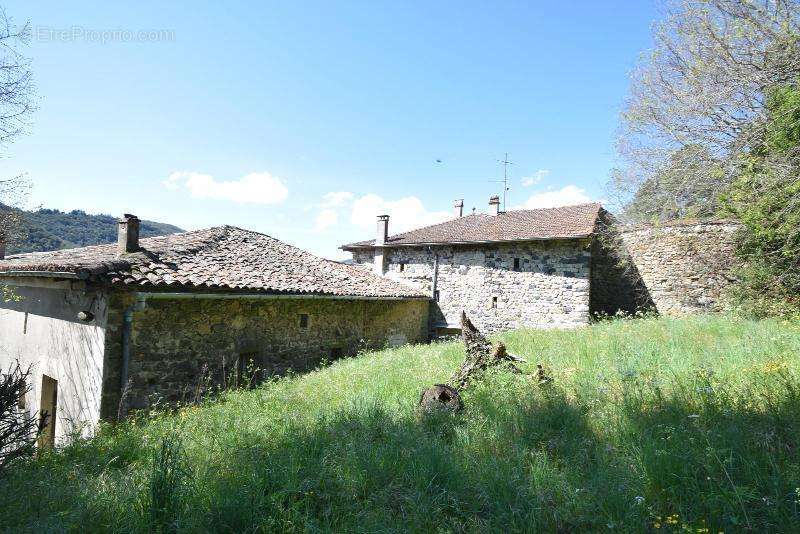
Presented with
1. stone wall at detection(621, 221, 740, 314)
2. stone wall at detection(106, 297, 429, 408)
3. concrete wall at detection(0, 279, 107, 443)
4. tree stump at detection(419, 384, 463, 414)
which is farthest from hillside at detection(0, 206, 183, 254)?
tree stump at detection(419, 384, 463, 414)

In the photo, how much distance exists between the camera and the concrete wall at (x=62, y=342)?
7238mm

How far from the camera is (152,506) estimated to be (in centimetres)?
295

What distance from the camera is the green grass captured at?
273cm

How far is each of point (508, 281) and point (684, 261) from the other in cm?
528

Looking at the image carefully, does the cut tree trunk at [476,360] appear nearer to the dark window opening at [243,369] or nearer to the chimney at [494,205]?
the dark window opening at [243,369]

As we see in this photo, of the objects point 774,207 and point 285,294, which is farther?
point 285,294

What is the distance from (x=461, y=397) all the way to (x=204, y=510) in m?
3.22

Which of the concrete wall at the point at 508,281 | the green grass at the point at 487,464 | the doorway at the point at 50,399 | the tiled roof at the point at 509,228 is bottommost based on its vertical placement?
the doorway at the point at 50,399

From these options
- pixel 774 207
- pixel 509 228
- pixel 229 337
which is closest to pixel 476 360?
pixel 229 337

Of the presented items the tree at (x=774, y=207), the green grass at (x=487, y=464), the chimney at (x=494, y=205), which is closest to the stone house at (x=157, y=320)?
the green grass at (x=487, y=464)

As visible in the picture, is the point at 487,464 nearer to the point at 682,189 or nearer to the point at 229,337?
the point at 229,337

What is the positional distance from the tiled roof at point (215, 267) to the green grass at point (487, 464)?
2869 mm

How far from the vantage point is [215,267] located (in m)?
9.16

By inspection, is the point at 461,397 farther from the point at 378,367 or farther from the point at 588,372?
the point at 378,367
